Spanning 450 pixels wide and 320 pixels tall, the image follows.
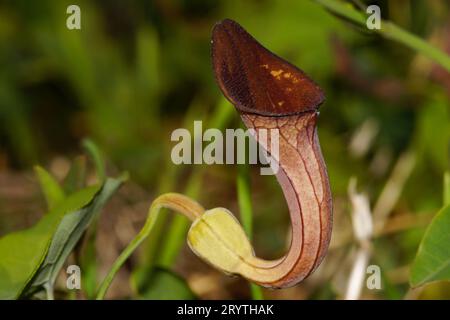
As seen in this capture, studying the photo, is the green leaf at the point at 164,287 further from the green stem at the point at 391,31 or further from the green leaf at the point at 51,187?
the green stem at the point at 391,31

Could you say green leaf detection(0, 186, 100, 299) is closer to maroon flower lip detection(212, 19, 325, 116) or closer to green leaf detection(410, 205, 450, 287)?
maroon flower lip detection(212, 19, 325, 116)

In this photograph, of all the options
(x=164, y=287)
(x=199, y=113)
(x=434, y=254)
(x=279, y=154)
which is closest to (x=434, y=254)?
(x=434, y=254)

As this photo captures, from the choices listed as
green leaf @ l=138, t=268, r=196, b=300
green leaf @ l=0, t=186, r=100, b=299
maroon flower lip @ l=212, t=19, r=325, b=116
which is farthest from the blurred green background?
maroon flower lip @ l=212, t=19, r=325, b=116

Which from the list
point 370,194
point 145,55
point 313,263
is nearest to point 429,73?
point 370,194

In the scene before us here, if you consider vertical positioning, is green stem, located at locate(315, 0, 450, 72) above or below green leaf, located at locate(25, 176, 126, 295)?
above

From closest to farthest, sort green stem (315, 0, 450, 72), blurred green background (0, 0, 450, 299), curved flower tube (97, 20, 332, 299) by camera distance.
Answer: curved flower tube (97, 20, 332, 299)
green stem (315, 0, 450, 72)
blurred green background (0, 0, 450, 299)

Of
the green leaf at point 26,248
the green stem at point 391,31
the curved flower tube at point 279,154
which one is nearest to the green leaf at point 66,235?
the green leaf at point 26,248

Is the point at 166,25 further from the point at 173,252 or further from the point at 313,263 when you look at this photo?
the point at 313,263

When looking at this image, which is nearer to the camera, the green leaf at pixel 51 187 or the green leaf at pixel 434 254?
the green leaf at pixel 434 254
